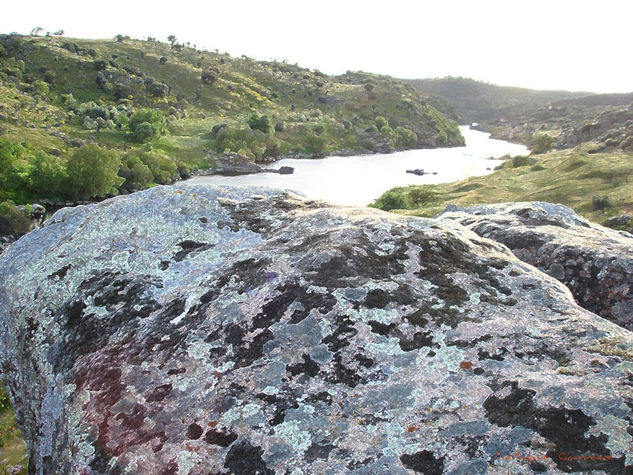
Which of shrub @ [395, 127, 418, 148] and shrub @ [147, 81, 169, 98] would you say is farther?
shrub @ [395, 127, 418, 148]

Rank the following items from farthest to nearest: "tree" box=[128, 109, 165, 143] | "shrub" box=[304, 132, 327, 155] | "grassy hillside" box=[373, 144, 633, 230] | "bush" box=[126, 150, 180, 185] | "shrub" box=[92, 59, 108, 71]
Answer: "shrub" box=[92, 59, 108, 71]
"shrub" box=[304, 132, 327, 155]
"tree" box=[128, 109, 165, 143]
"bush" box=[126, 150, 180, 185]
"grassy hillside" box=[373, 144, 633, 230]

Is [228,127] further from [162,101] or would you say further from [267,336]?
[267,336]

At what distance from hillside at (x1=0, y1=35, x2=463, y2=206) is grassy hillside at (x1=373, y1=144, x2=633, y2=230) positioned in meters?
48.7

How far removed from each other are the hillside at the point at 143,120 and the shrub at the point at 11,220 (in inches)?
412

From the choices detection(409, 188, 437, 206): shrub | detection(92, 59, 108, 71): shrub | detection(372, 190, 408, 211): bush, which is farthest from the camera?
detection(92, 59, 108, 71): shrub

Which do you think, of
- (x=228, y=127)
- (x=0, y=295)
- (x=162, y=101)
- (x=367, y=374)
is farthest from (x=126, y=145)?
(x=367, y=374)

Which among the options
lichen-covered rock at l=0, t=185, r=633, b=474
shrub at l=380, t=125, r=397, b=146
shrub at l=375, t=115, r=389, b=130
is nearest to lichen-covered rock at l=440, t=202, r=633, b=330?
lichen-covered rock at l=0, t=185, r=633, b=474

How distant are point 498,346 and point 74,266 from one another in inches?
354

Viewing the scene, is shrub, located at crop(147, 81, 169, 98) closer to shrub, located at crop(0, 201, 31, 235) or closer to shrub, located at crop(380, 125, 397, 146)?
shrub, located at crop(380, 125, 397, 146)

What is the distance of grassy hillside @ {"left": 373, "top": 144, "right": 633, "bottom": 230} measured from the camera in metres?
41.8

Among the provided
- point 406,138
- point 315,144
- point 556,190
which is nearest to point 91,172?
point 556,190

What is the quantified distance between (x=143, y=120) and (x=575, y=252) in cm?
11032

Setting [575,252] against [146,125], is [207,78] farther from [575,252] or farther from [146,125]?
[575,252]

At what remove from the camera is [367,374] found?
22.2ft
